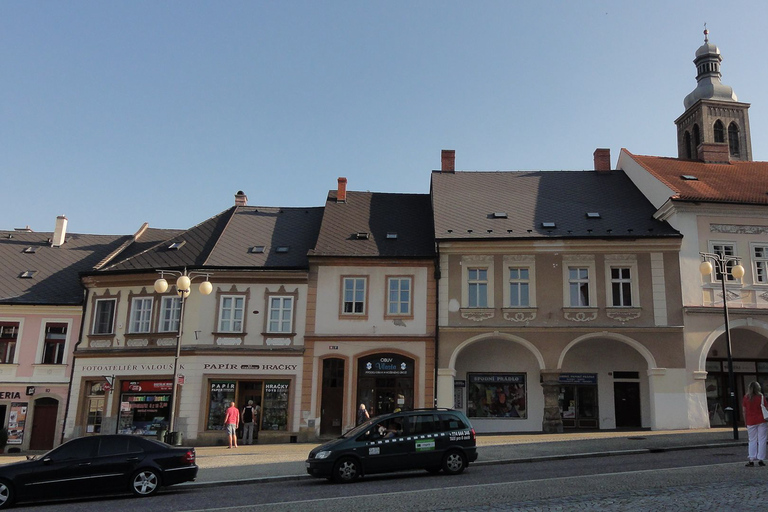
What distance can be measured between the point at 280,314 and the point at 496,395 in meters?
9.77

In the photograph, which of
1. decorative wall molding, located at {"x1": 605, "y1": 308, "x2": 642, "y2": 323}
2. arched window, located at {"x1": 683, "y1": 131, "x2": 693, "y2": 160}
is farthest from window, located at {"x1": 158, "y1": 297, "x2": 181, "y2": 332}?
arched window, located at {"x1": 683, "y1": 131, "x2": 693, "y2": 160}

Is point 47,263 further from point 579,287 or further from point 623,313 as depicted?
point 623,313

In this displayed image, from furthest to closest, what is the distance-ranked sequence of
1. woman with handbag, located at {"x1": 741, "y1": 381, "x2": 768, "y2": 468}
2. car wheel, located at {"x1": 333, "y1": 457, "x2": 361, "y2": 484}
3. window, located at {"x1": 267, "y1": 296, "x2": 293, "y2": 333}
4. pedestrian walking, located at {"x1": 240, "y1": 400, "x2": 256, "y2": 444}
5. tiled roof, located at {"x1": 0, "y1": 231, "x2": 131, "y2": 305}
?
1. tiled roof, located at {"x1": 0, "y1": 231, "x2": 131, "y2": 305}
2. window, located at {"x1": 267, "y1": 296, "x2": 293, "y2": 333}
3. pedestrian walking, located at {"x1": 240, "y1": 400, "x2": 256, "y2": 444}
4. car wheel, located at {"x1": 333, "y1": 457, "x2": 361, "y2": 484}
5. woman with handbag, located at {"x1": 741, "y1": 381, "x2": 768, "y2": 468}

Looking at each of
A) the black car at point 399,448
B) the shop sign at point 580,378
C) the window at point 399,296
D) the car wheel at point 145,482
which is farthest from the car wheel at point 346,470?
the shop sign at point 580,378

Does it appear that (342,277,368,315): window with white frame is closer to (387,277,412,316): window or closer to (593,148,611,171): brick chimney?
(387,277,412,316): window

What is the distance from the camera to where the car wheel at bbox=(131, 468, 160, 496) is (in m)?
14.9

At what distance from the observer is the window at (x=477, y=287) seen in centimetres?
2828

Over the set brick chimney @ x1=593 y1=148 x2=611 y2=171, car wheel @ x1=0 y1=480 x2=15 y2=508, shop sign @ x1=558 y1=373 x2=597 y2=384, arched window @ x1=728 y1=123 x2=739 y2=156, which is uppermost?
arched window @ x1=728 y1=123 x2=739 y2=156

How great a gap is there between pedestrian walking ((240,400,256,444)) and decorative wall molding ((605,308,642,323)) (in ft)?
47.9

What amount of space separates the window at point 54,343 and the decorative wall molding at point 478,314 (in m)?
18.0

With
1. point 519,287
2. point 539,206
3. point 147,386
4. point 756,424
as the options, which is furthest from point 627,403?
point 147,386

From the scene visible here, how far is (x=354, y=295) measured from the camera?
2894cm

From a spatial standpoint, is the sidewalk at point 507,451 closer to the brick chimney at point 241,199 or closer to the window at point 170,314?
the window at point 170,314

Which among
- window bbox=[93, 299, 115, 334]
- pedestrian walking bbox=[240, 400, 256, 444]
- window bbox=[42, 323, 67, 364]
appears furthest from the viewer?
window bbox=[42, 323, 67, 364]
